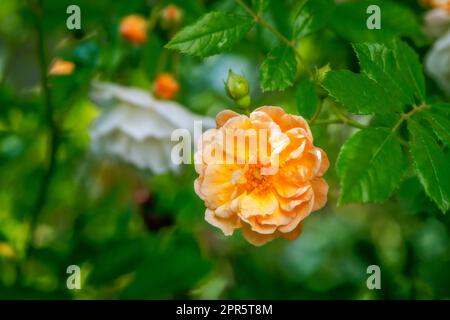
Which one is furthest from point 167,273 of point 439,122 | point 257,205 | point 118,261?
point 439,122

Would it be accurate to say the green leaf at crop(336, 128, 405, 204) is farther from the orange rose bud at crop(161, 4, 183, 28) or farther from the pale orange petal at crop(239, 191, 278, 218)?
the orange rose bud at crop(161, 4, 183, 28)

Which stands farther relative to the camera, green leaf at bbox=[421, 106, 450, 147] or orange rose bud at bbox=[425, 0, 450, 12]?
orange rose bud at bbox=[425, 0, 450, 12]

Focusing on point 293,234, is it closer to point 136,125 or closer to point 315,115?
point 315,115

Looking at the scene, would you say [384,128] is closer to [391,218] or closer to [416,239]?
[416,239]

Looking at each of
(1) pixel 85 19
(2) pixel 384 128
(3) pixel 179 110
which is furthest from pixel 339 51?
(2) pixel 384 128

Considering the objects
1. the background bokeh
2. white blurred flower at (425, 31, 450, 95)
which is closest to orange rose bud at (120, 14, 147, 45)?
the background bokeh
